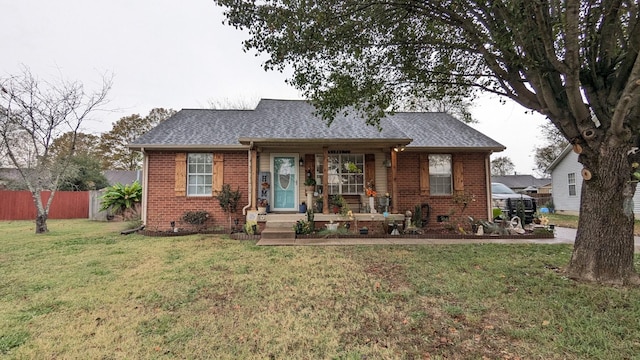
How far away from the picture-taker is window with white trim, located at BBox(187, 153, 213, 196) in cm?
944

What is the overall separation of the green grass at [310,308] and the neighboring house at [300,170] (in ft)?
12.0

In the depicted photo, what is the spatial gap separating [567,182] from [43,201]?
2976cm

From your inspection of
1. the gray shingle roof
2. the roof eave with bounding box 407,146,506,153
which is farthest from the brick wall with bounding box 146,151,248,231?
the roof eave with bounding box 407,146,506,153

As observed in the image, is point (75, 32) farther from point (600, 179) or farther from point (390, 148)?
point (600, 179)

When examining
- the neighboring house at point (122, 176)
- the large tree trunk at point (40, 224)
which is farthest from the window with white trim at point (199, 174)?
the neighboring house at point (122, 176)

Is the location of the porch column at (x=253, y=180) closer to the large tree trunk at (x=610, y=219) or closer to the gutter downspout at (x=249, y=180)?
the gutter downspout at (x=249, y=180)

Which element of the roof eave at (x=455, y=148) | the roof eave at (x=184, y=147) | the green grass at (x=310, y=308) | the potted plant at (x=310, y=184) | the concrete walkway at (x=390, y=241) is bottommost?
the green grass at (x=310, y=308)

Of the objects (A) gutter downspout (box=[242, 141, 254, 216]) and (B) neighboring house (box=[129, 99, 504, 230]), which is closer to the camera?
(A) gutter downspout (box=[242, 141, 254, 216])

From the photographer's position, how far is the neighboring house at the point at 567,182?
625 inches

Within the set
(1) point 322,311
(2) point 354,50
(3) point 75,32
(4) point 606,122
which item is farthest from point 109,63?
(4) point 606,122

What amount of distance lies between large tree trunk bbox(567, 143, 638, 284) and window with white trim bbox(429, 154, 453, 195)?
217 inches

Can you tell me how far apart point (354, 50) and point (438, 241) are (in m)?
5.31

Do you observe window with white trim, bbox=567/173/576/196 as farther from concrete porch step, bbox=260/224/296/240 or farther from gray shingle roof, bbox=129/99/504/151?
concrete porch step, bbox=260/224/296/240

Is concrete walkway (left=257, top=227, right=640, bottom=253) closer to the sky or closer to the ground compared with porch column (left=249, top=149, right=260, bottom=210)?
closer to the ground
